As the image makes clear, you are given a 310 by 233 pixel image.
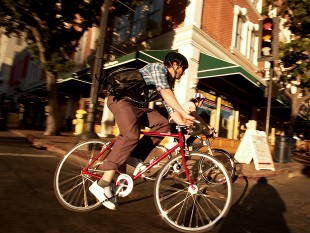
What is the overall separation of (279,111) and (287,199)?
52.5 feet

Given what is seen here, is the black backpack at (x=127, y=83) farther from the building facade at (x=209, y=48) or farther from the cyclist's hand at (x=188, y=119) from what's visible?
the building facade at (x=209, y=48)

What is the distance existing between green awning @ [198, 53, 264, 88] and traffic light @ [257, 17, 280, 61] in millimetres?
2694

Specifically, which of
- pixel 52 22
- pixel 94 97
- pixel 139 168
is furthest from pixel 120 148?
pixel 52 22

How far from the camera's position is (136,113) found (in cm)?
325

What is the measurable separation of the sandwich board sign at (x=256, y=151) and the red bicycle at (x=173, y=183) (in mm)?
4527

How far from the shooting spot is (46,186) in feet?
13.6

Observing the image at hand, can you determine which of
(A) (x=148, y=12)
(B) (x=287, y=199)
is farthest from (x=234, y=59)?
(B) (x=287, y=199)

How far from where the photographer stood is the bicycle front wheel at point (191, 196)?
9.21 feet

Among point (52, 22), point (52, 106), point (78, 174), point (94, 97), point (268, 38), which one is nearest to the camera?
point (78, 174)

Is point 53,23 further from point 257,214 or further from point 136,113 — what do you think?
point 257,214

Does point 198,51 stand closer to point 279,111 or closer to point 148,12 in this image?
point 148,12

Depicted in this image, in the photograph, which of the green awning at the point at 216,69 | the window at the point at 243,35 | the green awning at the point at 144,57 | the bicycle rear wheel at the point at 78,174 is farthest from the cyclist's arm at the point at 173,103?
the window at the point at 243,35

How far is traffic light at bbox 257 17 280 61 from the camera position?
271 inches

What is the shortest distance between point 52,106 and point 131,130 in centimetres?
1074
